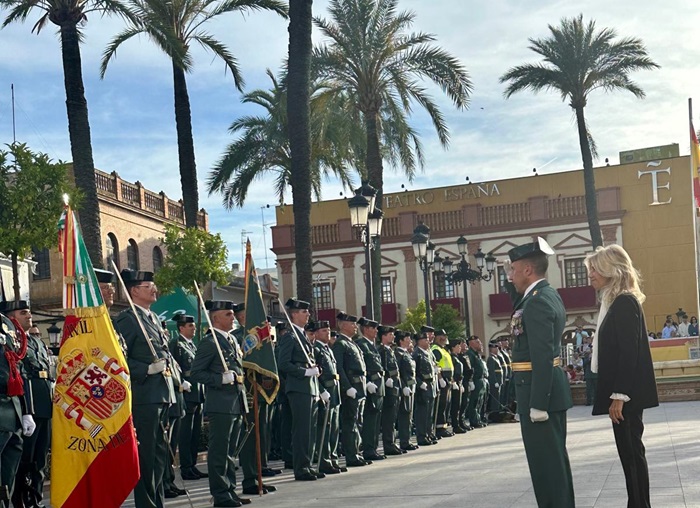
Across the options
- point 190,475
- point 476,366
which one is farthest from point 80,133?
point 476,366

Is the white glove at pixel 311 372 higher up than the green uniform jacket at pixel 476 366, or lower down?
higher up

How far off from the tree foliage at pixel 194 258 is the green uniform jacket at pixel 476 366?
691 cm

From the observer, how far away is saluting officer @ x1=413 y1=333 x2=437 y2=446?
58.5 ft

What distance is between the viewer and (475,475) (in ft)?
38.7

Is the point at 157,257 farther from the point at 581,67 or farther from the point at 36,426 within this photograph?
the point at 36,426

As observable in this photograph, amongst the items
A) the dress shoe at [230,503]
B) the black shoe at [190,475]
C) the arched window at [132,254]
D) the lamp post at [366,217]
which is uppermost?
the arched window at [132,254]

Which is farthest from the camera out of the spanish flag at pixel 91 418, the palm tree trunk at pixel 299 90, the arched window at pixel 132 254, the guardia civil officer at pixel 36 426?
the arched window at pixel 132 254

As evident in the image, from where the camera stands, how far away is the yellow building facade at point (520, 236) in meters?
49.0

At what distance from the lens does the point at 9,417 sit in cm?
904

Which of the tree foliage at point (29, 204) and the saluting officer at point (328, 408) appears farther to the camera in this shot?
the tree foliage at point (29, 204)

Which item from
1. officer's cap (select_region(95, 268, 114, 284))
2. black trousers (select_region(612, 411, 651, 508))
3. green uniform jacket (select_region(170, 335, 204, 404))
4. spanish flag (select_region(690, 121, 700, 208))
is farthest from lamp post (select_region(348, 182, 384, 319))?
spanish flag (select_region(690, 121, 700, 208))

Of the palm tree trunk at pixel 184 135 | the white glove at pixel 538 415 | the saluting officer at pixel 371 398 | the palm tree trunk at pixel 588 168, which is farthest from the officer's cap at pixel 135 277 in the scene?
the palm tree trunk at pixel 588 168

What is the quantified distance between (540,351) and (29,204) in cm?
1215

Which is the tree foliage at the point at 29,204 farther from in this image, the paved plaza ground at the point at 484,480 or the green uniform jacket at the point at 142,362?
the green uniform jacket at the point at 142,362
